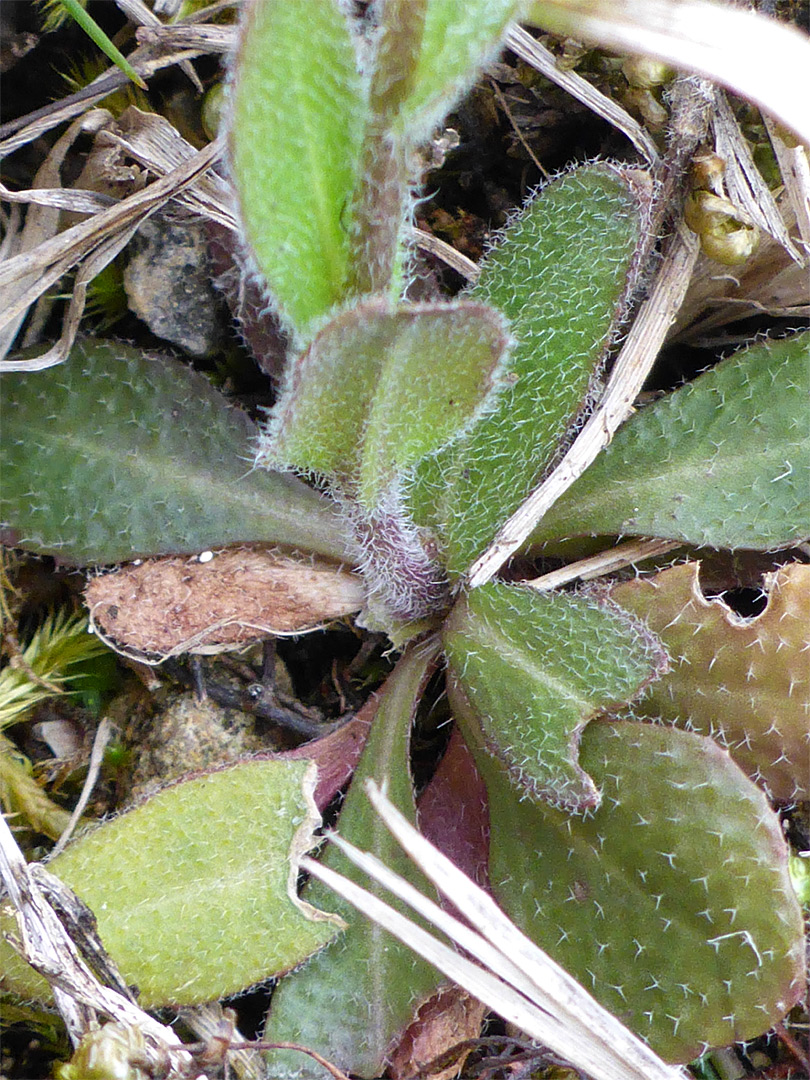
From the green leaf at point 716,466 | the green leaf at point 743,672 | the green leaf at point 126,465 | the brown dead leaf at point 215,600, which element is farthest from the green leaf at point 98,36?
the green leaf at point 743,672

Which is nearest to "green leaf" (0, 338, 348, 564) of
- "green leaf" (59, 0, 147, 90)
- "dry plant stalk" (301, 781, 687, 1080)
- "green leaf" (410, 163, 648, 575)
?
"green leaf" (410, 163, 648, 575)

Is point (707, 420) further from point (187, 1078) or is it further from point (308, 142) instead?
point (187, 1078)

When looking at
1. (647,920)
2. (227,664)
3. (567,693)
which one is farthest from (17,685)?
(647,920)

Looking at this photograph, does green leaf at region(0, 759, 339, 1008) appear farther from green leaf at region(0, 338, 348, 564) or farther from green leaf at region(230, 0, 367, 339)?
green leaf at region(230, 0, 367, 339)

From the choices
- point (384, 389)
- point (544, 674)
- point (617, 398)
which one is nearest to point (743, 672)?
point (544, 674)

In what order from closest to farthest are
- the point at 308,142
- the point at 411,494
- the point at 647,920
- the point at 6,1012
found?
1. the point at 308,142
2. the point at 647,920
3. the point at 6,1012
4. the point at 411,494

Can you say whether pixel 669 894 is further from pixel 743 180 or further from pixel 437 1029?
pixel 743 180
